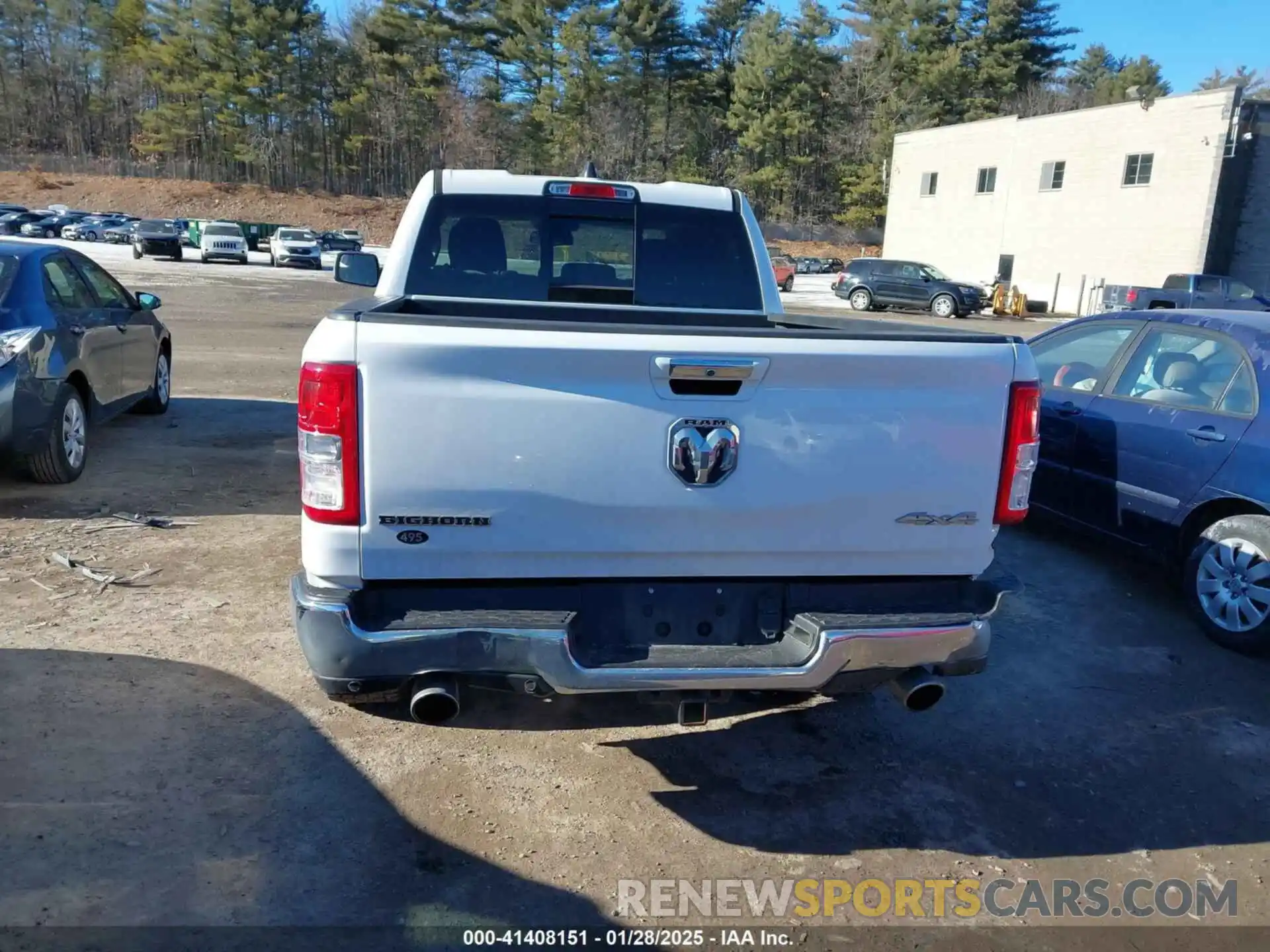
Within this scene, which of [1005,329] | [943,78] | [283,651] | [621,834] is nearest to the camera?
[621,834]

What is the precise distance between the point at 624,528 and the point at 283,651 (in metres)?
2.30

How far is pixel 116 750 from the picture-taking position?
355 centimetres

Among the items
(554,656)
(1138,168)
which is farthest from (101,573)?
(1138,168)

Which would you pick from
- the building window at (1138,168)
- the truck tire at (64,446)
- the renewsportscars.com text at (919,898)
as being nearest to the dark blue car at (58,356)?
the truck tire at (64,446)

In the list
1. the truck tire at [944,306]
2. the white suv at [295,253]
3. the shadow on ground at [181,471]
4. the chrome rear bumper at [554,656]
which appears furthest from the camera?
the white suv at [295,253]

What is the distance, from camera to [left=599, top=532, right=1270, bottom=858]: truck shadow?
3.36 m

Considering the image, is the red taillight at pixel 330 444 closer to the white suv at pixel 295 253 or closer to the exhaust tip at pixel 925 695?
the exhaust tip at pixel 925 695

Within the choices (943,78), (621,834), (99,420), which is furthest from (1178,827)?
(943,78)

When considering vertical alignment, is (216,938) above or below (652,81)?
below

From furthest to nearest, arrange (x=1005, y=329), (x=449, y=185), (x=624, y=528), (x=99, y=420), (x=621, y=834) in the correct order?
(x=1005, y=329) < (x=99, y=420) < (x=449, y=185) < (x=621, y=834) < (x=624, y=528)

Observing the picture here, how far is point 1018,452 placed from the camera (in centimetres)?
309

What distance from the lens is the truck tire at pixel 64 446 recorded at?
643cm

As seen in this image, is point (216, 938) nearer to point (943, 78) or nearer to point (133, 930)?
point (133, 930)

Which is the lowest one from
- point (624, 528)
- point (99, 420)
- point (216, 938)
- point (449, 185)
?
point (216, 938)
